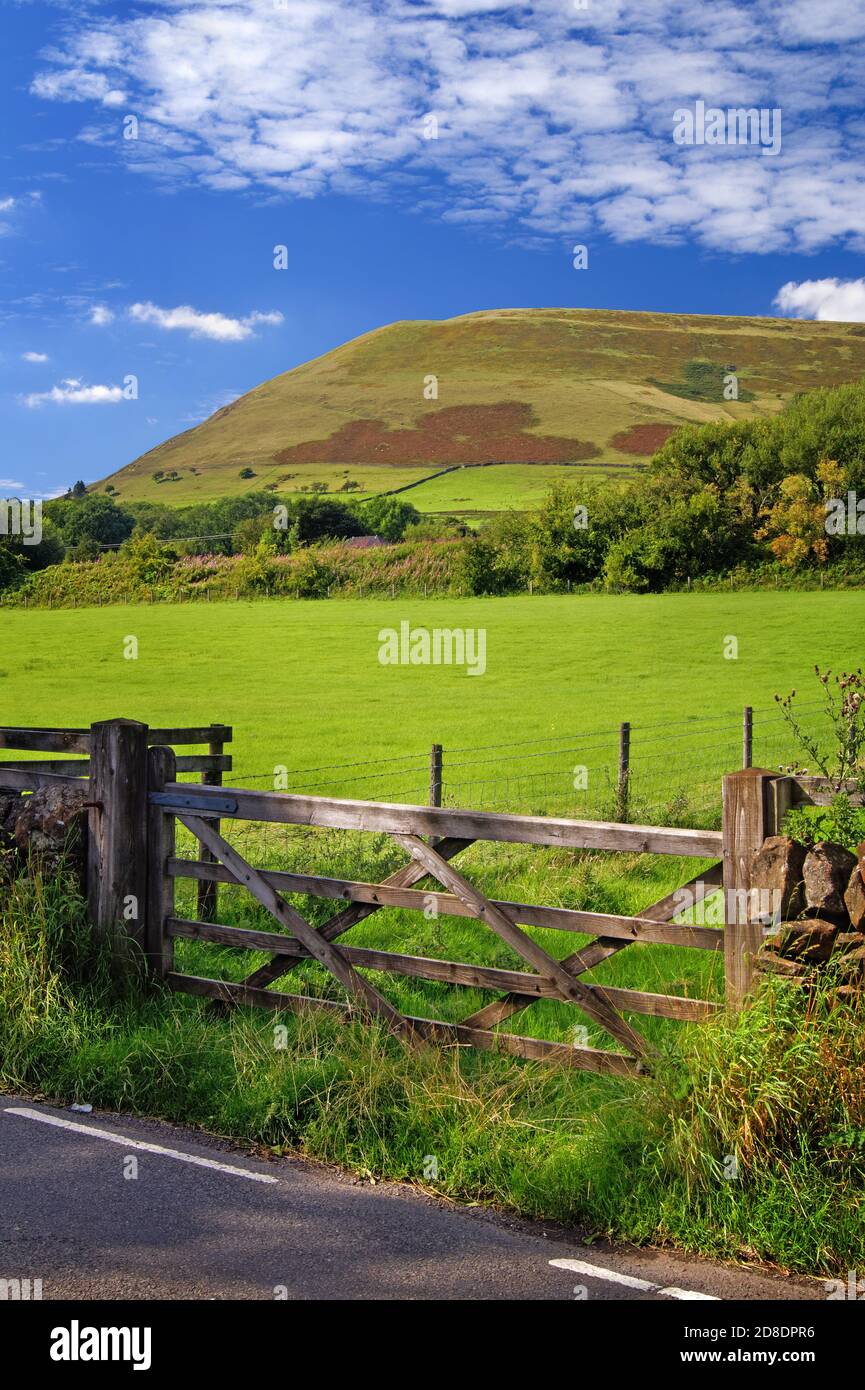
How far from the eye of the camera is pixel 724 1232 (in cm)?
525

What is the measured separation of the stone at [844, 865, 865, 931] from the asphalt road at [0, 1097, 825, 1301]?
1.59 m

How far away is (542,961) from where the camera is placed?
255 inches

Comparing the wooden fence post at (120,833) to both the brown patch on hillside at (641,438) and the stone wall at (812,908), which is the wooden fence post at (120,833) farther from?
the brown patch on hillside at (641,438)

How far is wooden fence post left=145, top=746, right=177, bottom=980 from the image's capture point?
26.7ft

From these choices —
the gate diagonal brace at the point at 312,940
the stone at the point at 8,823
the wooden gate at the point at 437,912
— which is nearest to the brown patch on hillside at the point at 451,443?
the stone at the point at 8,823

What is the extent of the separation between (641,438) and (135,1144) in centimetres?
15171

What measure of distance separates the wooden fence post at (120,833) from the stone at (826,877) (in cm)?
422

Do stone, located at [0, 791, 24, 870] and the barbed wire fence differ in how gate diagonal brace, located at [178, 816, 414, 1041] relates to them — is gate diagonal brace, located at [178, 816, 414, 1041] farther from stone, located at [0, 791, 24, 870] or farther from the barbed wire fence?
the barbed wire fence

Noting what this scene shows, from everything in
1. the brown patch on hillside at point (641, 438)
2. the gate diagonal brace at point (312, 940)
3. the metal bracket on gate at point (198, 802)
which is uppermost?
the brown patch on hillside at point (641, 438)

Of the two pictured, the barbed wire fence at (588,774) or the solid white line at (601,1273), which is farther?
the barbed wire fence at (588,774)

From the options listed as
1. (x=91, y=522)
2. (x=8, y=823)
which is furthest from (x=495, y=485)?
(x=8, y=823)

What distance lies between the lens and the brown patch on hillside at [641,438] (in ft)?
485

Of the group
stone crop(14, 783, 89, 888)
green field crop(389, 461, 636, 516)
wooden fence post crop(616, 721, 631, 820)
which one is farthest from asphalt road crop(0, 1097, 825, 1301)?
green field crop(389, 461, 636, 516)
